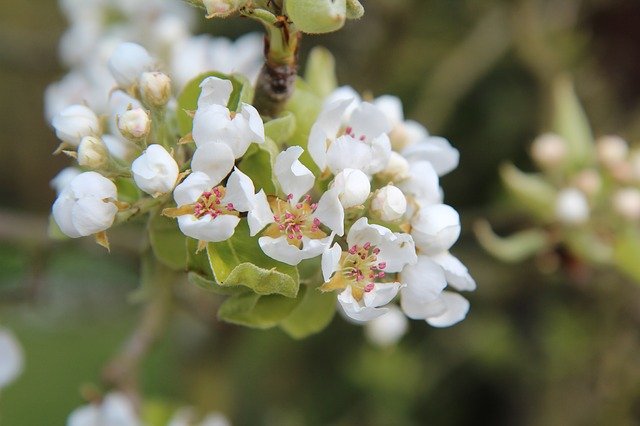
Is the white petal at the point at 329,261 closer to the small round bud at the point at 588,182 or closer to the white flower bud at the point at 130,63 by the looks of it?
the white flower bud at the point at 130,63

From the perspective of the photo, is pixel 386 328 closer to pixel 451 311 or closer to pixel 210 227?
pixel 451 311

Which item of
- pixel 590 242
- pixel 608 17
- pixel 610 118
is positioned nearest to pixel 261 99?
pixel 590 242

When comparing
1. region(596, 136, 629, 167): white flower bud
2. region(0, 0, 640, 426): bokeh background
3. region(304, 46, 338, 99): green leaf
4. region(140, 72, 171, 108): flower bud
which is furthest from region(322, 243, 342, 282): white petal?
region(0, 0, 640, 426): bokeh background

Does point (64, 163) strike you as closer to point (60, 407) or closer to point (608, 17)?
point (60, 407)

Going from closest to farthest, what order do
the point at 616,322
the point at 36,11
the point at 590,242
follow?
the point at 590,242 → the point at 616,322 → the point at 36,11

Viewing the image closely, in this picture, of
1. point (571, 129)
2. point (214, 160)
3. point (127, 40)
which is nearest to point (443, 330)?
point (571, 129)

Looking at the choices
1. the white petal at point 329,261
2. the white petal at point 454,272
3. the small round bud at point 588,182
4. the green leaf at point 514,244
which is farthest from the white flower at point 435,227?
the small round bud at point 588,182
